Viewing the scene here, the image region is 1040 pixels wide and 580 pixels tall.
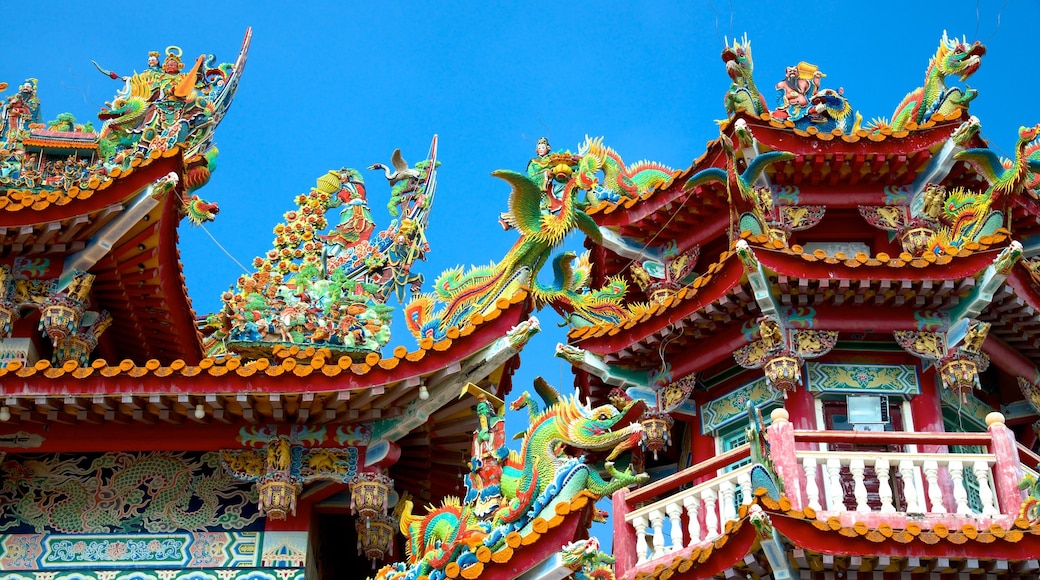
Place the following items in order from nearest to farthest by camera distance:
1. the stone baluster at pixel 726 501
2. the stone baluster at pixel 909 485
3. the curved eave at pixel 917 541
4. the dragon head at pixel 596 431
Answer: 1. the dragon head at pixel 596 431
2. the curved eave at pixel 917 541
3. the stone baluster at pixel 909 485
4. the stone baluster at pixel 726 501

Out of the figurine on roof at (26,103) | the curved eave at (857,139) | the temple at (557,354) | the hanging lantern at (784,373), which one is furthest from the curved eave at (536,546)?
the figurine on roof at (26,103)

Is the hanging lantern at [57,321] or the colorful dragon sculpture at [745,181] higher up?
the colorful dragon sculpture at [745,181]

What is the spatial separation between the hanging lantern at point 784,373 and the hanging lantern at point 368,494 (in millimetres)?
4485

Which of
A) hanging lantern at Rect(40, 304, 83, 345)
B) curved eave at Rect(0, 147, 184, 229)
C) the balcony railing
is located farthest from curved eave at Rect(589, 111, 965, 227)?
hanging lantern at Rect(40, 304, 83, 345)

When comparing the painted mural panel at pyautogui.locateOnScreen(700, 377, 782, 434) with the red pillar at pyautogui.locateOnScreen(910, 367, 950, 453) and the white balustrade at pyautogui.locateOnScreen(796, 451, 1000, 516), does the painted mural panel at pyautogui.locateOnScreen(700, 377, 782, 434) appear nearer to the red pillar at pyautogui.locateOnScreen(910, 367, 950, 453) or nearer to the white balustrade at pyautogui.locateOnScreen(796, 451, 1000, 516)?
the red pillar at pyautogui.locateOnScreen(910, 367, 950, 453)

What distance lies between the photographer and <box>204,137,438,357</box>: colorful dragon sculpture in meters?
14.3

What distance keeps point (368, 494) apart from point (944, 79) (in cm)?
897

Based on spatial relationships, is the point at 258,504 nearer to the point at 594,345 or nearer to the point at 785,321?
the point at 594,345

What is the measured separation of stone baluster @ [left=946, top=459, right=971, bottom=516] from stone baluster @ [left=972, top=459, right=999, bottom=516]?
0.13m

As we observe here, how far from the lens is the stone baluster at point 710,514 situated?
13.7 m

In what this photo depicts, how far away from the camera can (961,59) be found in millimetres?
17500

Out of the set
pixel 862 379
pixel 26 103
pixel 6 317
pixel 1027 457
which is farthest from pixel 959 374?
pixel 26 103

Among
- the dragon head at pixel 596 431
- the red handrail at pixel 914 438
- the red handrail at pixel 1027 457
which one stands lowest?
the dragon head at pixel 596 431

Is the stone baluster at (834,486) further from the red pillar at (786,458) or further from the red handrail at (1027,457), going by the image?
the red handrail at (1027,457)
